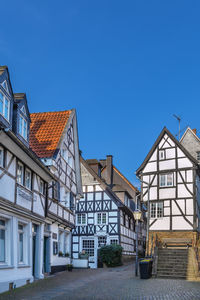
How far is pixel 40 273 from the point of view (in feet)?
62.6

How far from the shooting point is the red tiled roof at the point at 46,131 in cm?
2220

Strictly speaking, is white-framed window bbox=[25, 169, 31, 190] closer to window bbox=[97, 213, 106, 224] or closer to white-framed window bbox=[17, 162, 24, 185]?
white-framed window bbox=[17, 162, 24, 185]

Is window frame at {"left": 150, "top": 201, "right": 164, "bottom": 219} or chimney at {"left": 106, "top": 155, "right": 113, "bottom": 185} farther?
chimney at {"left": 106, "top": 155, "right": 113, "bottom": 185}

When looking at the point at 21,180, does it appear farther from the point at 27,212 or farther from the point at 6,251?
the point at 6,251

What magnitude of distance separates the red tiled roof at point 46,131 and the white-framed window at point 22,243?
17.8 ft

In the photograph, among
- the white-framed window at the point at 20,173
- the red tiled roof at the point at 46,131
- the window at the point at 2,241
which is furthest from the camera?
the red tiled roof at the point at 46,131

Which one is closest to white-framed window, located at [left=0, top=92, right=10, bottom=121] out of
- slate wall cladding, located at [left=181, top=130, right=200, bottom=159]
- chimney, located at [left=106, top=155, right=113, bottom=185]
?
slate wall cladding, located at [left=181, top=130, right=200, bottom=159]

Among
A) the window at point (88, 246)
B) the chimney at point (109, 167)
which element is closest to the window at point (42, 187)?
the window at point (88, 246)

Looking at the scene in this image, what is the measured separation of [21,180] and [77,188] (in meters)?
12.8

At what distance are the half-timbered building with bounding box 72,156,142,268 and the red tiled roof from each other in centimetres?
1346

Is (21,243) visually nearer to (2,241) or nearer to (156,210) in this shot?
(2,241)

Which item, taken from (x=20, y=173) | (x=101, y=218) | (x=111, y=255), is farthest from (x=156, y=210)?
(x=20, y=173)

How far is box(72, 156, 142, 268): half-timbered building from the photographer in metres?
37.0

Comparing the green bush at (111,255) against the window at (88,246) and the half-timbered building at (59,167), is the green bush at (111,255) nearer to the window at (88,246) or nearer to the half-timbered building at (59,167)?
the window at (88,246)
